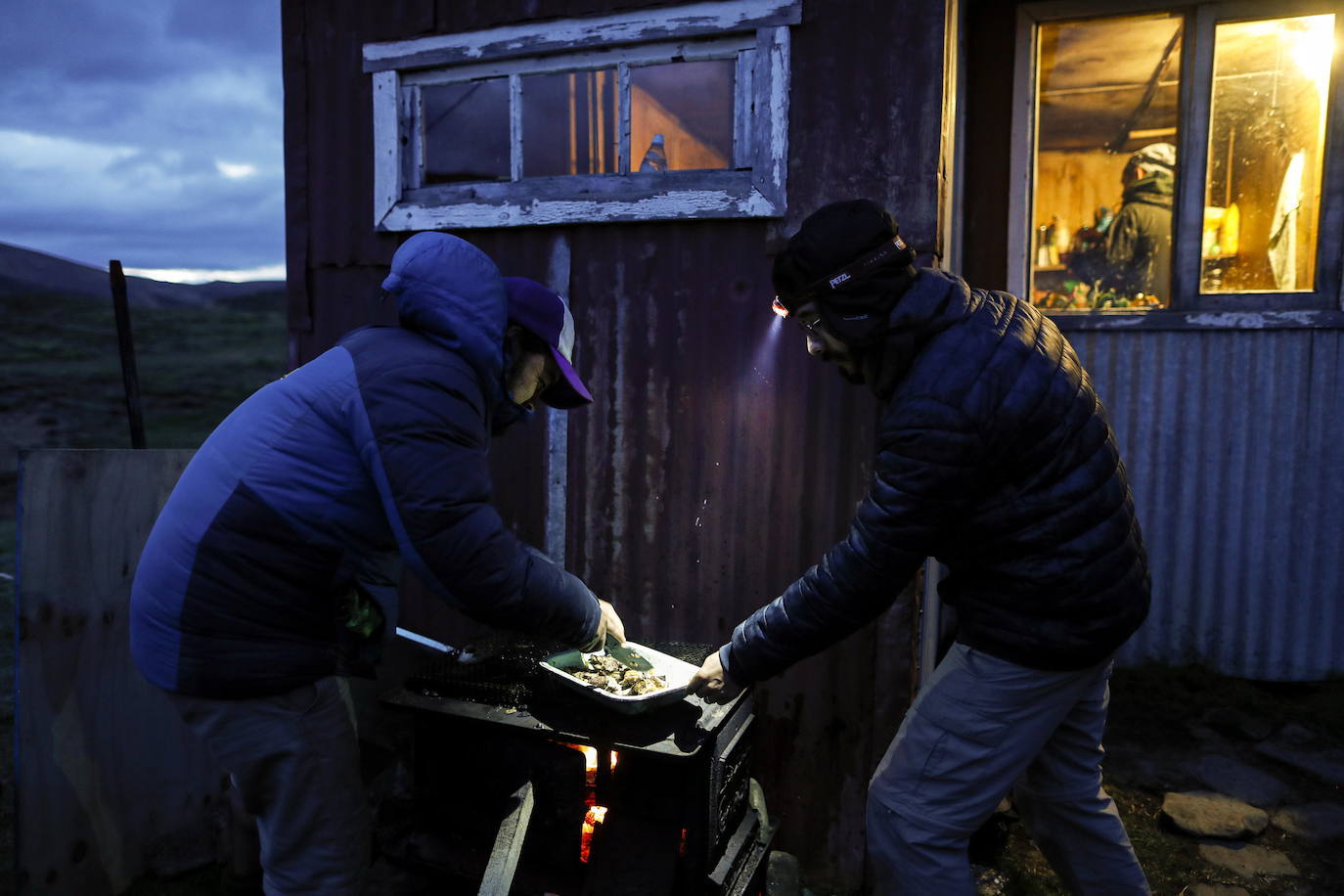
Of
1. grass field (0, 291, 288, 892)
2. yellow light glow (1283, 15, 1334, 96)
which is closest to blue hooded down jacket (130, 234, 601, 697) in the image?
yellow light glow (1283, 15, 1334, 96)

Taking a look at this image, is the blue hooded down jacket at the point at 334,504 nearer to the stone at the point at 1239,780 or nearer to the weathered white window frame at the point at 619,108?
the weathered white window frame at the point at 619,108

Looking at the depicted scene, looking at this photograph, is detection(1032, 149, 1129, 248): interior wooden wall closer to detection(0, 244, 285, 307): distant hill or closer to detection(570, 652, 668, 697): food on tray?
detection(570, 652, 668, 697): food on tray

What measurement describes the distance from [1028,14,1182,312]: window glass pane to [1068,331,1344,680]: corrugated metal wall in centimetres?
54

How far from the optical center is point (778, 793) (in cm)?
409

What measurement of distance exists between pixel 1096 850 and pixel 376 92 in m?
4.96

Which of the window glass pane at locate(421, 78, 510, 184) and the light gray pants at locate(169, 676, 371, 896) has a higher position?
the window glass pane at locate(421, 78, 510, 184)

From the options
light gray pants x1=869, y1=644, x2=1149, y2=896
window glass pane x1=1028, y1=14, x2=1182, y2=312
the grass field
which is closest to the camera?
light gray pants x1=869, y1=644, x2=1149, y2=896

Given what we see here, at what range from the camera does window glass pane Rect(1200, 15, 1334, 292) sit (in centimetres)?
547

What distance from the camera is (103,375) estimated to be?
22031mm

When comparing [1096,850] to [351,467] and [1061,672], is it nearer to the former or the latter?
[1061,672]

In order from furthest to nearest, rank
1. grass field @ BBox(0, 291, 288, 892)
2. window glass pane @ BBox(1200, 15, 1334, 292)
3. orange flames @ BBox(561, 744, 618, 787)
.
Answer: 1. grass field @ BBox(0, 291, 288, 892)
2. window glass pane @ BBox(1200, 15, 1334, 292)
3. orange flames @ BBox(561, 744, 618, 787)

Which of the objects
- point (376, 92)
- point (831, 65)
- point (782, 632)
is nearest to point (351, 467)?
point (782, 632)

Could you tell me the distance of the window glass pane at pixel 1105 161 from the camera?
5.75 metres

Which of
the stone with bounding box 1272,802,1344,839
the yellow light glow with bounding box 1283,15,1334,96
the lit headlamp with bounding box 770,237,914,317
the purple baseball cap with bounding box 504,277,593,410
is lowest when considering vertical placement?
the stone with bounding box 1272,802,1344,839
